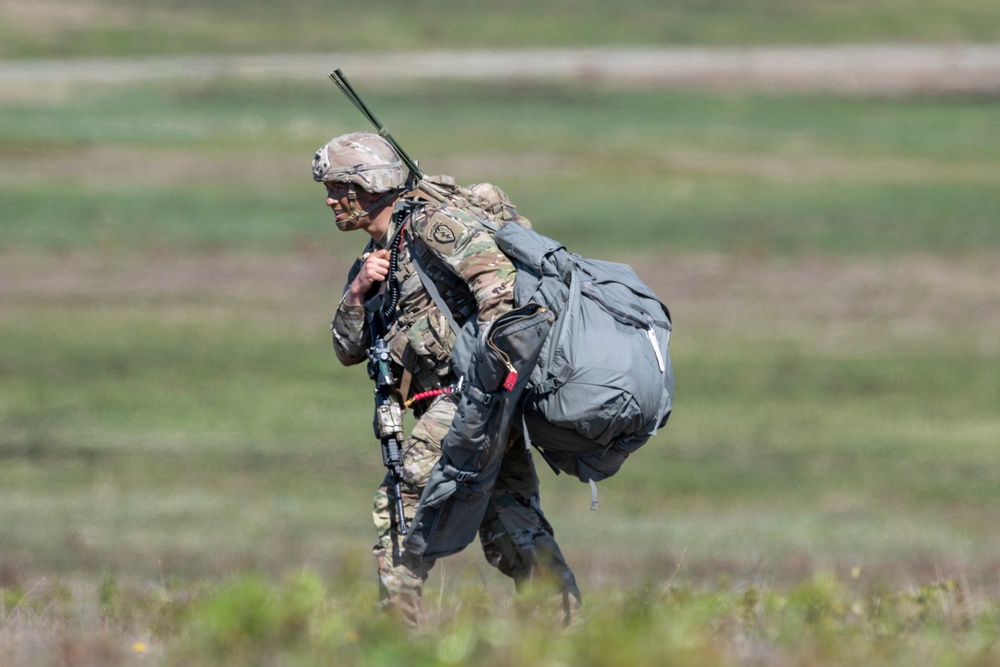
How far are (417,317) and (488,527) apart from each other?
84 cm

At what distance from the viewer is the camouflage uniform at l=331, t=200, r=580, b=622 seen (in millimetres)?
5504

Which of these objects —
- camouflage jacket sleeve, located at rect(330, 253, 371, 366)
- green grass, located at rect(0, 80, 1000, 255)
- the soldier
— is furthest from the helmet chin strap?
green grass, located at rect(0, 80, 1000, 255)

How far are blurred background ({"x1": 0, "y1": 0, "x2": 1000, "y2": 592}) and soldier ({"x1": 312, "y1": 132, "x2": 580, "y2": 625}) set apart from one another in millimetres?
346

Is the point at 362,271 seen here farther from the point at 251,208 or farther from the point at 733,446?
the point at 251,208

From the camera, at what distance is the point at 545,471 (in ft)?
39.1

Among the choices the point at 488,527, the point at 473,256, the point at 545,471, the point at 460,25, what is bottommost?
the point at 460,25

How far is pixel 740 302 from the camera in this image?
1761 cm

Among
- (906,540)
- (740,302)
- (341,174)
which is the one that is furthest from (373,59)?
(341,174)

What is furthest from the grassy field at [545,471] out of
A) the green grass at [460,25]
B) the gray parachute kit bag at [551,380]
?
the green grass at [460,25]

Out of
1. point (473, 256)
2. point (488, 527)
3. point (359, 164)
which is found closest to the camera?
point (473, 256)

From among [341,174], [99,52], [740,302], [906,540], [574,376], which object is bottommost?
[99,52]

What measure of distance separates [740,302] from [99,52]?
Answer: 107ft

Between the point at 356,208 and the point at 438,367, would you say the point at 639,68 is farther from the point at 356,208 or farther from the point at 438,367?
the point at 438,367

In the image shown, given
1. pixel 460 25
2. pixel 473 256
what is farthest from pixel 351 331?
pixel 460 25
